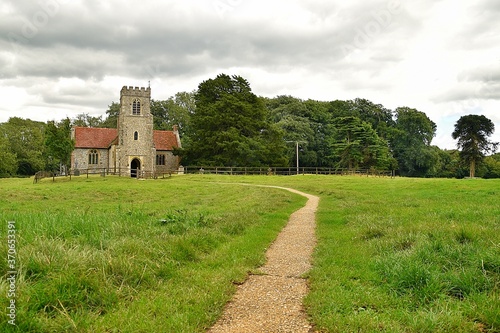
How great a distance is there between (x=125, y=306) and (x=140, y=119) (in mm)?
50901

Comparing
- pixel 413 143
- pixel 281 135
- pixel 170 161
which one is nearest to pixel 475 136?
pixel 413 143

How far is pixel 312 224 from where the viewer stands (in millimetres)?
12484

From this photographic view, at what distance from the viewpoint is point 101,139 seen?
57188 millimetres

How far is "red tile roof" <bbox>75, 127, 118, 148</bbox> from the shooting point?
55.5 meters

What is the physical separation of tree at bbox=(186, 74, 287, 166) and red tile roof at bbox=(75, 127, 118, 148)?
13.1 metres

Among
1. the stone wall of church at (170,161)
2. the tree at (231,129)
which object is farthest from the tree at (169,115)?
the tree at (231,129)

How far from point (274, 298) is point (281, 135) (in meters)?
51.6

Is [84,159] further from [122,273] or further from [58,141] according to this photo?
[122,273]

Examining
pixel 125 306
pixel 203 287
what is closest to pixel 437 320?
pixel 203 287

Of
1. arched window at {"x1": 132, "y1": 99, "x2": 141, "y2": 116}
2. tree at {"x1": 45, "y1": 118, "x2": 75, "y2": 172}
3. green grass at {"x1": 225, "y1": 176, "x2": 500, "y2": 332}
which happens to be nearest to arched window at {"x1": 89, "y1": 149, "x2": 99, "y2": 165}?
arched window at {"x1": 132, "y1": 99, "x2": 141, "y2": 116}

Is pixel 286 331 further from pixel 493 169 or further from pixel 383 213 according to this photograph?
pixel 493 169

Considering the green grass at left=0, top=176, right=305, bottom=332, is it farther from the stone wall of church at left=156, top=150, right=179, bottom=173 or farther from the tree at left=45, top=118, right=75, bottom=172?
the stone wall of church at left=156, top=150, right=179, bottom=173

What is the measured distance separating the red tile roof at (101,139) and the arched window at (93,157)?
3.19ft

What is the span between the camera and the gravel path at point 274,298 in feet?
15.3
